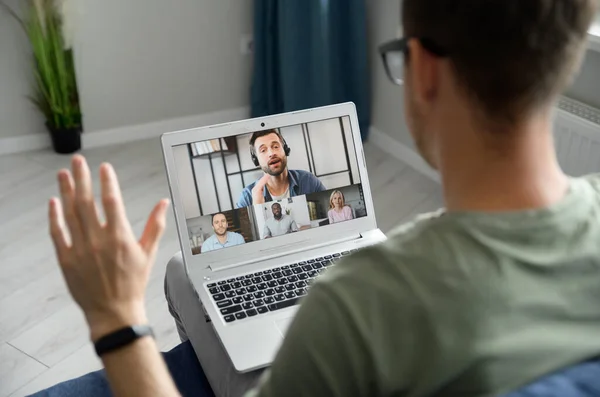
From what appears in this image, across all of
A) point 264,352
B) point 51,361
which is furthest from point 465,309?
point 51,361

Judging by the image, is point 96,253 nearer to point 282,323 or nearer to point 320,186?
point 282,323

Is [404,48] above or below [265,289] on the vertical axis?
above

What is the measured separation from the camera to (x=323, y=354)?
65 centimetres

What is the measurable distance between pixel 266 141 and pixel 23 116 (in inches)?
82.9

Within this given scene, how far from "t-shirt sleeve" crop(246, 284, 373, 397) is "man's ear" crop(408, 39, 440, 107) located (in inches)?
9.3

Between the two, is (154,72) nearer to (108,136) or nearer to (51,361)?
(108,136)

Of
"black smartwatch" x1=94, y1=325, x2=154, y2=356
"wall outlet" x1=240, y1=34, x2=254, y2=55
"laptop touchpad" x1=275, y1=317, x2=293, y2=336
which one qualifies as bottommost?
"laptop touchpad" x1=275, y1=317, x2=293, y2=336

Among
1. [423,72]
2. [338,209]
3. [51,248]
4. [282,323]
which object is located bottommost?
[51,248]

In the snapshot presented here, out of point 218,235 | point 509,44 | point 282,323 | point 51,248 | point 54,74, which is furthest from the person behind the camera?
point 54,74

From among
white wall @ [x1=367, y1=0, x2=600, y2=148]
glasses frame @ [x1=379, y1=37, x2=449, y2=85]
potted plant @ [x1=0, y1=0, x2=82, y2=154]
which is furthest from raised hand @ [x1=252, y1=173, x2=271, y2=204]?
potted plant @ [x1=0, y1=0, x2=82, y2=154]

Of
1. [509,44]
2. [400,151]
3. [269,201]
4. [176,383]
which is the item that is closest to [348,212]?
[269,201]

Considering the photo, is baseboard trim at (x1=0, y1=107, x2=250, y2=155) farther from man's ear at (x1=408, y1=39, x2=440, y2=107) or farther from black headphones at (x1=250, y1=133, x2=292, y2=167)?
man's ear at (x1=408, y1=39, x2=440, y2=107)

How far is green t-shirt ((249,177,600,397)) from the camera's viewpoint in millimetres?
645

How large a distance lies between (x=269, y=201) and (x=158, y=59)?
206 cm
